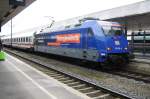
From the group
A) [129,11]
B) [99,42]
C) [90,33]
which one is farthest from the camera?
[129,11]

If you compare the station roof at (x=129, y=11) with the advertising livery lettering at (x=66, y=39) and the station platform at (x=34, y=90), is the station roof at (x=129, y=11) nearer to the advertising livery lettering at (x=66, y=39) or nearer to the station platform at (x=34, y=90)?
the advertising livery lettering at (x=66, y=39)

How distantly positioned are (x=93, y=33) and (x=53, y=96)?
381 inches

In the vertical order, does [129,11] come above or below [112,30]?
above

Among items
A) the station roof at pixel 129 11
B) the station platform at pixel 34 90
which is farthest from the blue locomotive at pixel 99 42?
the station platform at pixel 34 90

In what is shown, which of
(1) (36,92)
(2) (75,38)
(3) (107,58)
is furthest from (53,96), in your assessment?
(2) (75,38)

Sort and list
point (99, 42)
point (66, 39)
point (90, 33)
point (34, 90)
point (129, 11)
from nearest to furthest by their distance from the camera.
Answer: point (34, 90)
point (99, 42)
point (90, 33)
point (129, 11)
point (66, 39)

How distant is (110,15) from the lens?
26.6 metres

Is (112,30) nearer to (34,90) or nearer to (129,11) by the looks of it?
(129,11)

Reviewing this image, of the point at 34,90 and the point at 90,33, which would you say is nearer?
the point at 34,90

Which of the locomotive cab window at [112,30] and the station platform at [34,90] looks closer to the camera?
the station platform at [34,90]

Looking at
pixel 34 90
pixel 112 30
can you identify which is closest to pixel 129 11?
pixel 112 30

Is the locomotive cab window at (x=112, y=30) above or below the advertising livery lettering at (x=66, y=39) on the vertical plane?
above

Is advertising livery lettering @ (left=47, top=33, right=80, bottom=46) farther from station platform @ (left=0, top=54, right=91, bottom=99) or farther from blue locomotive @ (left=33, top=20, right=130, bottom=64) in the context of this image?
station platform @ (left=0, top=54, right=91, bottom=99)

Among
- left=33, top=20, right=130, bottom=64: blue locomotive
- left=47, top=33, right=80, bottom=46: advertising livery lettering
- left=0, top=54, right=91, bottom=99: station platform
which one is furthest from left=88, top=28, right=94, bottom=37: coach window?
left=0, top=54, right=91, bottom=99: station platform
